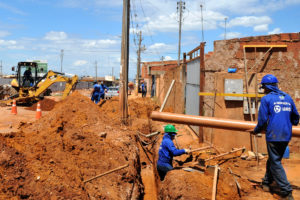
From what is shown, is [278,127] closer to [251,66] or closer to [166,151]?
[166,151]

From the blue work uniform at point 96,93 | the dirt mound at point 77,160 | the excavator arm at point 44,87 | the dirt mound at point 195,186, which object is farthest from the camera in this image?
the excavator arm at point 44,87

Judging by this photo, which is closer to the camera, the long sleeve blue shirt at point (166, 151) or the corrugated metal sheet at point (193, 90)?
the long sleeve blue shirt at point (166, 151)

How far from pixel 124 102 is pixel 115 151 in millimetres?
3951

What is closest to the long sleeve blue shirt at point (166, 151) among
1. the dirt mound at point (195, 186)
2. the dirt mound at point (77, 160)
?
the dirt mound at point (195, 186)

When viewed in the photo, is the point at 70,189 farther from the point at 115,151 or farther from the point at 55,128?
the point at 55,128

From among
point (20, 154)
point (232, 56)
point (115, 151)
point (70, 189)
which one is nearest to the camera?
point (70, 189)

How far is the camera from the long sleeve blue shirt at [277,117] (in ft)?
12.6

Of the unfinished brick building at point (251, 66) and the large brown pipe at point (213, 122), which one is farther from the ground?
the unfinished brick building at point (251, 66)

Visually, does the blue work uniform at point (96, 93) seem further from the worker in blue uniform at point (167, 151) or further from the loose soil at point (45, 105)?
the worker in blue uniform at point (167, 151)

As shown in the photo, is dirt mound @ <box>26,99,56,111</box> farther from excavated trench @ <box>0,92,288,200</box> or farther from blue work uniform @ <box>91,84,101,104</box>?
excavated trench @ <box>0,92,288,200</box>

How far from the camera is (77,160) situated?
514 cm

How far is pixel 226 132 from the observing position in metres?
7.31

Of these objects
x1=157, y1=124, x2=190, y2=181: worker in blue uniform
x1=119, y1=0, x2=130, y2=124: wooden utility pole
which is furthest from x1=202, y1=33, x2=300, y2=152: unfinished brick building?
x1=119, y1=0, x2=130, y2=124: wooden utility pole

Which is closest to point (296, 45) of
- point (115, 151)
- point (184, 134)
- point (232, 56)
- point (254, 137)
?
point (232, 56)
